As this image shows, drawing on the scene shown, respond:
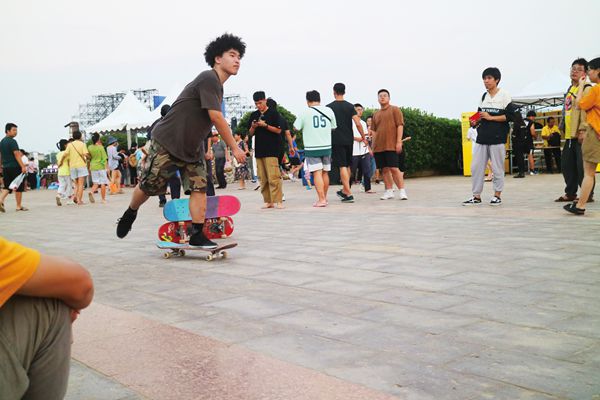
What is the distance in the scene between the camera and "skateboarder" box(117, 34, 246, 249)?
588cm

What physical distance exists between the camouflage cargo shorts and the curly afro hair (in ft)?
3.27

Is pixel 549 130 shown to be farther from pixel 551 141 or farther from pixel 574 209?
pixel 574 209

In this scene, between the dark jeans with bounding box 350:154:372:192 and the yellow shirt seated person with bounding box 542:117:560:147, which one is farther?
the yellow shirt seated person with bounding box 542:117:560:147

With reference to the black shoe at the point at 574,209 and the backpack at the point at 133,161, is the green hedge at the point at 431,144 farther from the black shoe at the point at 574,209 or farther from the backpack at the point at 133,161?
the black shoe at the point at 574,209

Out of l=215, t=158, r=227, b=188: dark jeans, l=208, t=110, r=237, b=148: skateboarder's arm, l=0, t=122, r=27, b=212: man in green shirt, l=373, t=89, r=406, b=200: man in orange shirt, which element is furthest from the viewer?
l=215, t=158, r=227, b=188: dark jeans

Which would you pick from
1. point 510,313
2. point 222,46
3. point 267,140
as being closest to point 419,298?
point 510,313

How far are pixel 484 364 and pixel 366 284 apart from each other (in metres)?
1.82

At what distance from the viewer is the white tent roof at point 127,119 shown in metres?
28.2

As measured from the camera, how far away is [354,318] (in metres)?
3.76

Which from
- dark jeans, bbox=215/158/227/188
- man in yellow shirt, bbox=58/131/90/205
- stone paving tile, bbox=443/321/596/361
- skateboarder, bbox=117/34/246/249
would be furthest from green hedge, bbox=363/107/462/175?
stone paving tile, bbox=443/321/596/361

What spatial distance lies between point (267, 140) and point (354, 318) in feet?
25.1

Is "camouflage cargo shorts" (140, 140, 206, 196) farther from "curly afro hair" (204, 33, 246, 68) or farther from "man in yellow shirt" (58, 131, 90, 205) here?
"man in yellow shirt" (58, 131, 90, 205)

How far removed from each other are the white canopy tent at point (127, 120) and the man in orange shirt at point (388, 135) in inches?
700

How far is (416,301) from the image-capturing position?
163 inches
